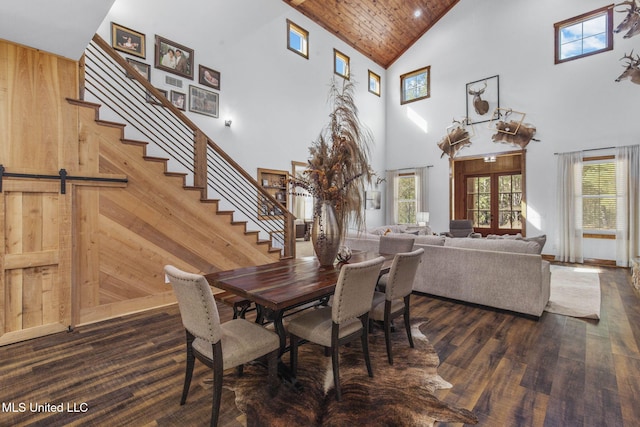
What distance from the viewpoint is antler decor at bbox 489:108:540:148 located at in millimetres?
7246

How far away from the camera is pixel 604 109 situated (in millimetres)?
6332

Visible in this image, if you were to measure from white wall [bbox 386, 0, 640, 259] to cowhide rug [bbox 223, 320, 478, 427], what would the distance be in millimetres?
6631

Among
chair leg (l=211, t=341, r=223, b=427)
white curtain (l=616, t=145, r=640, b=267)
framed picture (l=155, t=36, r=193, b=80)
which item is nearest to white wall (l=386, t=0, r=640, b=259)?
white curtain (l=616, t=145, r=640, b=267)

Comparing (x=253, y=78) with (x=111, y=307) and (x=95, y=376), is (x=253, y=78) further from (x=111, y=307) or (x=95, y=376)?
(x=95, y=376)

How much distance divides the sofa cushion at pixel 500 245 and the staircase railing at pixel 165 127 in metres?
2.44

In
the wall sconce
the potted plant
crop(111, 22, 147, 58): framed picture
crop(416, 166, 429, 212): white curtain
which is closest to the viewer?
the potted plant

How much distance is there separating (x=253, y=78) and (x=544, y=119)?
22.1ft

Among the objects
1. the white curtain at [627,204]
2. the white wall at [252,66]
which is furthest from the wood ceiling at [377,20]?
the white curtain at [627,204]

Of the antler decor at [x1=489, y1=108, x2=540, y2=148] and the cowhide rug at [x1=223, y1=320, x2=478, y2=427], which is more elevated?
the antler decor at [x1=489, y1=108, x2=540, y2=148]

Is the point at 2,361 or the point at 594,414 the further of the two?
the point at 2,361

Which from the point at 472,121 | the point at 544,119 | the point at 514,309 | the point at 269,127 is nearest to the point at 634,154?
the point at 544,119

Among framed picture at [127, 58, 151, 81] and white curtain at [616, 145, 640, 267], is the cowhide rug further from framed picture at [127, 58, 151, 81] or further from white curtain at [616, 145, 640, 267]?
white curtain at [616, 145, 640, 267]

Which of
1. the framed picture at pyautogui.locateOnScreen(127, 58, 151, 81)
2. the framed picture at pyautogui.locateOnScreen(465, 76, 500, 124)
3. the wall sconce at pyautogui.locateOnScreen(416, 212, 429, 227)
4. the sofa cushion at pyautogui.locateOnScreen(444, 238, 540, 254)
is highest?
the framed picture at pyautogui.locateOnScreen(465, 76, 500, 124)

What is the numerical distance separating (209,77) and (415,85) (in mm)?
6425
